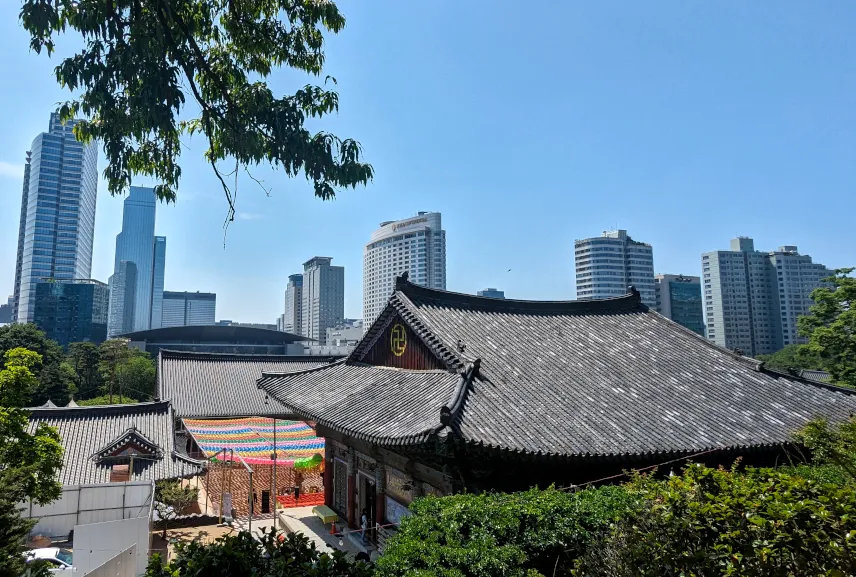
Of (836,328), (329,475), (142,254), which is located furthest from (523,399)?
(142,254)

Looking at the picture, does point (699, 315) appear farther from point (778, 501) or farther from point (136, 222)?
point (136, 222)

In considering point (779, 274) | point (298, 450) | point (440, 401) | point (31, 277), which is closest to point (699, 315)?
point (779, 274)

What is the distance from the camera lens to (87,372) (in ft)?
202

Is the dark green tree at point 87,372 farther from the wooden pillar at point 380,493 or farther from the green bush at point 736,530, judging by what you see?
the green bush at point 736,530

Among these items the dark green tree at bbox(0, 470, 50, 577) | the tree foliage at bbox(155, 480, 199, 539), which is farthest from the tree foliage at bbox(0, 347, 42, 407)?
the tree foliage at bbox(155, 480, 199, 539)

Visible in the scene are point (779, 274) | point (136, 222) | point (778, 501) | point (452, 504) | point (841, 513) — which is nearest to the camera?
point (841, 513)

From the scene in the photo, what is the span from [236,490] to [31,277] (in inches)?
3635

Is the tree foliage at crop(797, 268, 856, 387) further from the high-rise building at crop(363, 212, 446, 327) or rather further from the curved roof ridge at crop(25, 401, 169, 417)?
the high-rise building at crop(363, 212, 446, 327)

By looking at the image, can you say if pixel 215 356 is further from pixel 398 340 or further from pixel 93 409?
pixel 398 340

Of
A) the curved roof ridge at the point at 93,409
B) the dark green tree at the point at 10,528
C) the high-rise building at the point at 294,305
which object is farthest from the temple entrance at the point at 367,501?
the high-rise building at the point at 294,305

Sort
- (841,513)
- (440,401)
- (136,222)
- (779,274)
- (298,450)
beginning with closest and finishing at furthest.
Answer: (841,513)
(440,401)
(298,450)
(779,274)
(136,222)

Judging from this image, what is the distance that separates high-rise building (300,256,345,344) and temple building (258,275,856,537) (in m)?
126

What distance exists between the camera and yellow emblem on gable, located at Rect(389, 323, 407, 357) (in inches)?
691

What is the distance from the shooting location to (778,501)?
5168 millimetres
